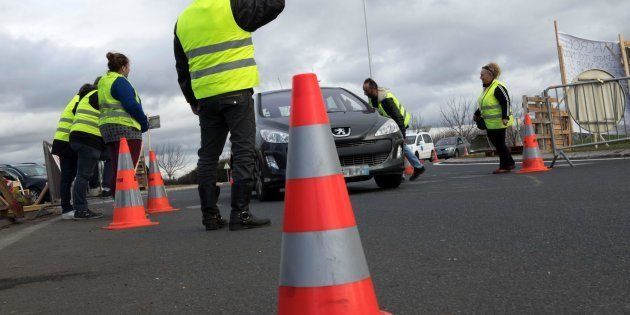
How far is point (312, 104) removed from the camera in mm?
2123

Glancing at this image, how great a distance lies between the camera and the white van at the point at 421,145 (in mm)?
34269

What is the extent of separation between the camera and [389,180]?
882cm

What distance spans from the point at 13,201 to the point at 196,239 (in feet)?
15.8

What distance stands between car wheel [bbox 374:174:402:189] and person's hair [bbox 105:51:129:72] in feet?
12.1

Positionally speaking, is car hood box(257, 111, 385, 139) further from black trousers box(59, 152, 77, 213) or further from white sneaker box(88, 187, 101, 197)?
white sneaker box(88, 187, 101, 197)

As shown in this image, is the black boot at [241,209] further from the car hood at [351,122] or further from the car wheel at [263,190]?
the car wheel at [263,190]

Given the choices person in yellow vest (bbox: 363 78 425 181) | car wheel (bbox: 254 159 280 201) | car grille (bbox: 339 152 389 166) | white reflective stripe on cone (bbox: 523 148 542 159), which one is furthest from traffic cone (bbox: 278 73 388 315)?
white reflective stripe on cone (bbox: 523 148 542 159)

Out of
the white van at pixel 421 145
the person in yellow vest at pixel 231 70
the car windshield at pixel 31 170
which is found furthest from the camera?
the white van at pixel 421 145

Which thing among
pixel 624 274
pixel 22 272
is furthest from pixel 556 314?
pixel 22 272

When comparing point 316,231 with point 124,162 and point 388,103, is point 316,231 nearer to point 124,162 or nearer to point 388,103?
point 124,162

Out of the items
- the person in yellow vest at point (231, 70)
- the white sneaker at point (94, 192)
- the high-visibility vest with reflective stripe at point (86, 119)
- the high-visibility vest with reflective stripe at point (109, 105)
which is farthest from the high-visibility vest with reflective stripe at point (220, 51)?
the white sneaker at point (94, 192)

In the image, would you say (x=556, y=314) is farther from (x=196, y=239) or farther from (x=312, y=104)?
(x=196, y=239)

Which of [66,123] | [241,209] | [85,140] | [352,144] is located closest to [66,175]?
[66,123]

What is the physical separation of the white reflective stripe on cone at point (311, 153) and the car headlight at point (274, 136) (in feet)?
18.5
